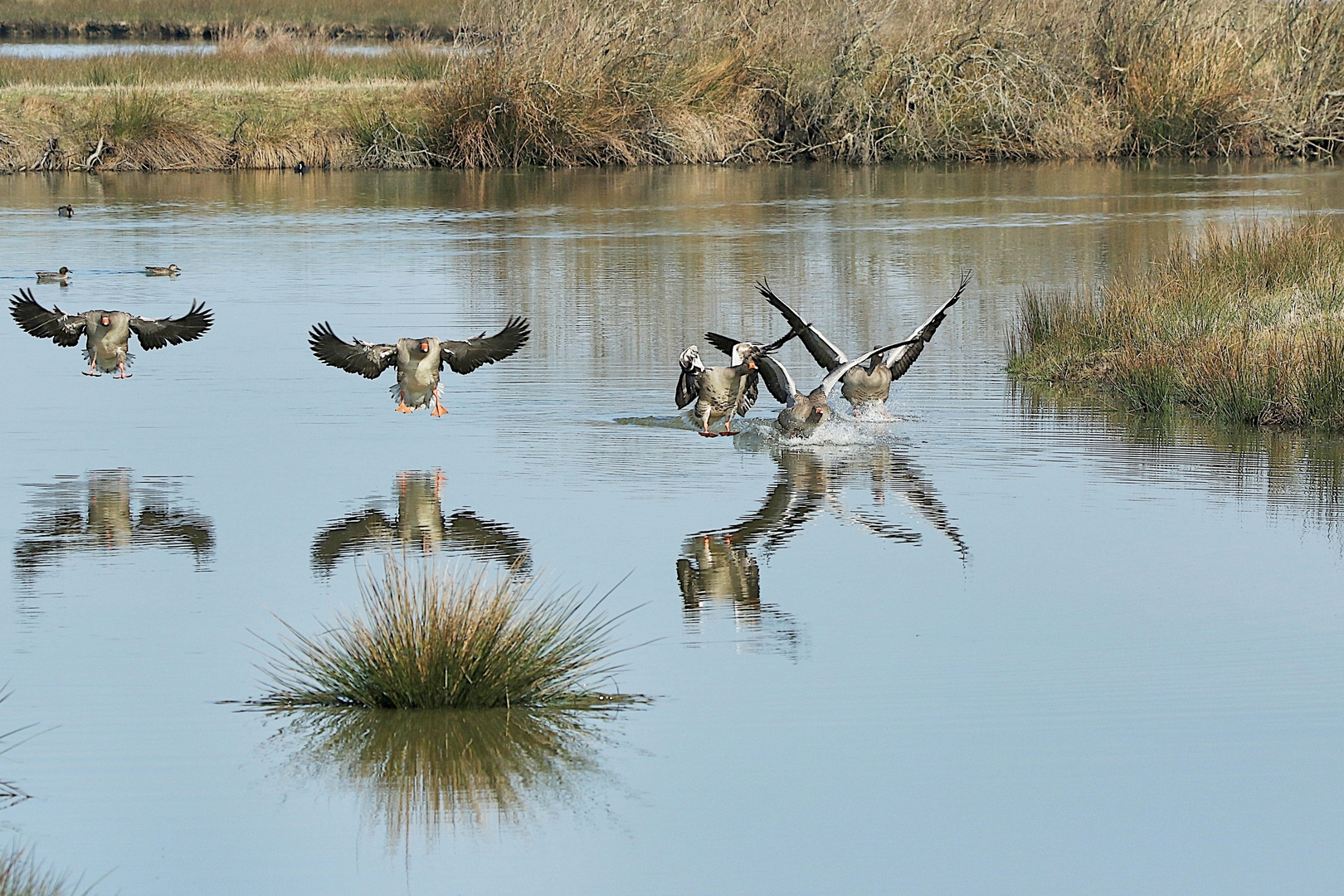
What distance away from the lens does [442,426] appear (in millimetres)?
13836

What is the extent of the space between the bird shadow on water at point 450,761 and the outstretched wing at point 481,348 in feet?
19.0

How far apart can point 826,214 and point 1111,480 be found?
57.6ft

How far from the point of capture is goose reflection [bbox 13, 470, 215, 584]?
10.1m

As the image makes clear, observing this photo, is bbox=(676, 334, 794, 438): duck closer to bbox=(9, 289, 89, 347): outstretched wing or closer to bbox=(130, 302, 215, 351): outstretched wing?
bbox=(130, 302, 215, 351): outstretched wing

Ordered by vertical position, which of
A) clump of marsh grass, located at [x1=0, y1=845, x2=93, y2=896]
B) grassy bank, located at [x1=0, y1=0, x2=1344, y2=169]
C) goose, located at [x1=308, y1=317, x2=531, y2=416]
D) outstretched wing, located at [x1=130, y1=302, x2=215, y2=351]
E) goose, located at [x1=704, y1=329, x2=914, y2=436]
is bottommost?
clump of marsh grass, located at [x1=0, y1=845, x2=93, y2=896]

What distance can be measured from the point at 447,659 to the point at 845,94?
Answer: 3292cm

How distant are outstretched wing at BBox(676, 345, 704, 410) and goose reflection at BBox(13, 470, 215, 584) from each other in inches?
135

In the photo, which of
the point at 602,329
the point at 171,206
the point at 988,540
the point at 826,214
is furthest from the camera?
the point at 171,206

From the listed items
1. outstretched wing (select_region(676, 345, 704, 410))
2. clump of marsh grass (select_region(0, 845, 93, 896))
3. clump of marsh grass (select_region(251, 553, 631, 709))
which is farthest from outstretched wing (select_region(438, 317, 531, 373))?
clump of marsh grass (select_region(0, 845, 93, 896))

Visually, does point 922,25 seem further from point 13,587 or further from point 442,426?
point 13,587

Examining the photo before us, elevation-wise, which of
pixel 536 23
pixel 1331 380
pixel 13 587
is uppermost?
pixel 536 23

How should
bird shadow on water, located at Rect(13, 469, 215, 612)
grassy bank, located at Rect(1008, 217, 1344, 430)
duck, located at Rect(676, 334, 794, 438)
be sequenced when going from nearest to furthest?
bird shadow on water, located at Rect(13, 469, 215, 612) → duck, located at Rect(676, 334, 794, 438) → grassy bank, located at Rect(1008, 217, 1344, 430)

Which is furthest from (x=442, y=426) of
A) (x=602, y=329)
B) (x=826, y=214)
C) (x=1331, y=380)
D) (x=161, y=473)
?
(x=826, y=214)

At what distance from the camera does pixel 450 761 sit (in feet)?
22.2
